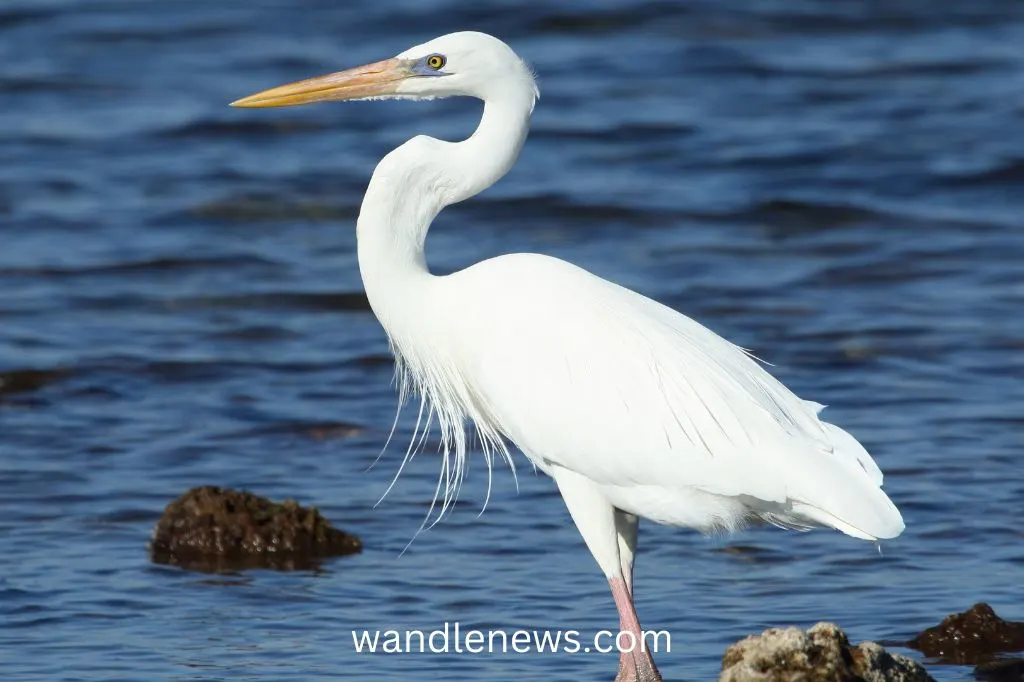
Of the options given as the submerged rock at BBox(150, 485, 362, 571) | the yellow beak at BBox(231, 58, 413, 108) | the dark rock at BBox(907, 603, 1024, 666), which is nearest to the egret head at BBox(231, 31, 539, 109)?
the yellow beak at BBox(231, 58, 413, 108)

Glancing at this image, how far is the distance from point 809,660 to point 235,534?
311 centimetres

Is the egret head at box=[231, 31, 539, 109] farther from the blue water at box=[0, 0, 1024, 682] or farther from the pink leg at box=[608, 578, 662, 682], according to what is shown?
the blue water at box=[0, 0, 1024, 682]

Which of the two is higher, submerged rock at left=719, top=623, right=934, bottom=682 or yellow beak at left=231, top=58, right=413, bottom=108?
yellow beak at left=231, top=58, right=413, bottom=108

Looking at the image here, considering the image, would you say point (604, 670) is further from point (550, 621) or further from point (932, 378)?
point (932, 378)

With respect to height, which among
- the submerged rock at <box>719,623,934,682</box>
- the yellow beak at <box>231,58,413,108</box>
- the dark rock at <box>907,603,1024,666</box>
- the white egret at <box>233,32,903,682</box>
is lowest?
the dark rock at <box>907,603,1024,666</box>

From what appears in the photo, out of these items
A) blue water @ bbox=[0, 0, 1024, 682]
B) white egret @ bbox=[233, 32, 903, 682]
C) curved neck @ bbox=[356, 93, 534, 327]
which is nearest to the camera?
white egret @ bbox=[233, 32, 903, 682]

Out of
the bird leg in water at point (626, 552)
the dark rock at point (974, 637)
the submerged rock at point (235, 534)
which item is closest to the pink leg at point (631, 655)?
the bird leg in water at point (626, 552)

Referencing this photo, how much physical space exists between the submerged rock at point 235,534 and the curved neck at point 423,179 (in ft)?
5.60

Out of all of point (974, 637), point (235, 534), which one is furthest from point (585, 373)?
point (235, 534)

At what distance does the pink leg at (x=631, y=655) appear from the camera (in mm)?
5840

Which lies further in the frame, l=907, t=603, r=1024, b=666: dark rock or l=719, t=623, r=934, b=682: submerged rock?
l=907, t=603, r=1024, b=666: dark rock

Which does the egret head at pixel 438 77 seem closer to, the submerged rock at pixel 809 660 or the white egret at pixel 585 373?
the white egret at pixel 585 373

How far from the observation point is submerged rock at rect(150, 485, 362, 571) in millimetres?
7383

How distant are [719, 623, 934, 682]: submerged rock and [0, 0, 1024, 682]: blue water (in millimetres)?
1054
